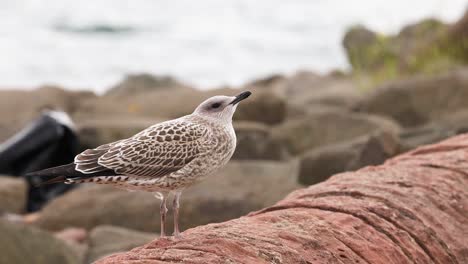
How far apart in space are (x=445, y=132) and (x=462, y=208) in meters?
6.01

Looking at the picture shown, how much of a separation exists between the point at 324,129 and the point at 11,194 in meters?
4.80

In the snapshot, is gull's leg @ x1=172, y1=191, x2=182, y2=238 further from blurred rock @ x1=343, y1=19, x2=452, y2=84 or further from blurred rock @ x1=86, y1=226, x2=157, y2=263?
blurred rock @ x1=343, y1=19, x2=452, y2=84

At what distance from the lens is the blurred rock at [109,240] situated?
10.7 metres

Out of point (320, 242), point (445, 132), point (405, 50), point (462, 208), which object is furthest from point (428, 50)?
point (320, 242)

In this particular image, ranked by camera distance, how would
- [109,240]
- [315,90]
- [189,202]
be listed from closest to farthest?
[109,240]
[189,202]
[315,90]

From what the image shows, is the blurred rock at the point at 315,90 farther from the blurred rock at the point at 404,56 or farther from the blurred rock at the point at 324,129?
the blurred rock at the point at 324,129

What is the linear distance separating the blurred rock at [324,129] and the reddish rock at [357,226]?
28.3 feet

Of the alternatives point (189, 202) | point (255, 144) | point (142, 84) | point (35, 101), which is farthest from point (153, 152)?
point (142, 84)

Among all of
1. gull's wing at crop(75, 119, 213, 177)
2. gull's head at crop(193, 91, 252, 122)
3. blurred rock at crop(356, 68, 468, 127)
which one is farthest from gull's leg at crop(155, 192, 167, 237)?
blurred rock at crop(356, 68, 468, 127)

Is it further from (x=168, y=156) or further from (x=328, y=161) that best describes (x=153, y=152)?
(x=328, y=161)

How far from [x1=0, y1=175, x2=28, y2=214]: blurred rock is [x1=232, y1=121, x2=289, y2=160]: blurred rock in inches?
128

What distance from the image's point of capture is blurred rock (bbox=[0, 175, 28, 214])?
46.9 feet

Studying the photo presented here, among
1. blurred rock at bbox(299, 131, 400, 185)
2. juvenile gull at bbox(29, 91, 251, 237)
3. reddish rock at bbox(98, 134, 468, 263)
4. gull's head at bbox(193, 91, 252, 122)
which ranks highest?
gull's head at bbox(193, 91, 252, 122)

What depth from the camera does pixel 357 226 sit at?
18.0 ft
